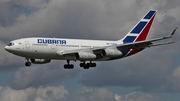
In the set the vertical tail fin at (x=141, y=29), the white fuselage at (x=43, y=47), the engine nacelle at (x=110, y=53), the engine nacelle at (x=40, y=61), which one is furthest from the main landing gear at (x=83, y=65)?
the vertical tail fin at (x=141, y=29)

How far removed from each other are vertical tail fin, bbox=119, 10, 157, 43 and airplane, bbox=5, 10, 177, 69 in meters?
0.21

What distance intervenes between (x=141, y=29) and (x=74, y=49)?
58.8 feet

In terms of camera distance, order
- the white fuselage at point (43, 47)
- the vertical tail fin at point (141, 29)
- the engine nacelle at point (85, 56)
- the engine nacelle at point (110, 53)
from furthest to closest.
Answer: the vertical tail fin at point (141, 29), the engine nacelle at point (110, 53), the engine nacelle at point (85, 56), the white fuselage at point (43, 47)

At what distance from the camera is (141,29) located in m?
127

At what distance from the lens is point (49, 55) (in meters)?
113

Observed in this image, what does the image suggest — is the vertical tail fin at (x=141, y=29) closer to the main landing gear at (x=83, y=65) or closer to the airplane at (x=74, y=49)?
the airplane at (x=74, y=49)

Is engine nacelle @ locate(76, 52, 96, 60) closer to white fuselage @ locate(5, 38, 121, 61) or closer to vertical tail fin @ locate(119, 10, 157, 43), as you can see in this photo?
white fuselage @ locate(5, 38, 121, 61)

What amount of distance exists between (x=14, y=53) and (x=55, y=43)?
7482 millimetres

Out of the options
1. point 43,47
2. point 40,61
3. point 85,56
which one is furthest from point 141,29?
point 43,47

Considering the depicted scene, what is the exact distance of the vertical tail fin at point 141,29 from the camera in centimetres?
12528

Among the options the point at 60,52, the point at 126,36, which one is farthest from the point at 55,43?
the point at 126,36

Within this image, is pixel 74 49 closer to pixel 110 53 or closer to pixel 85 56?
pixel 85 56

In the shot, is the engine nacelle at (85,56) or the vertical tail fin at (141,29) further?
the vertical tail fin at (141,29)

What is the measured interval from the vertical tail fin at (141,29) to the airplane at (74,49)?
207 mm
